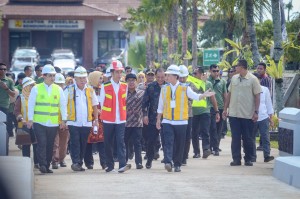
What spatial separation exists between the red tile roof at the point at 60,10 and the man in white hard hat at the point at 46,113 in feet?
203

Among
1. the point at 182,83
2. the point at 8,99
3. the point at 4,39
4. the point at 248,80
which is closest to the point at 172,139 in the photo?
the point at 182,83

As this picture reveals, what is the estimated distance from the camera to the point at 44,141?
15617 millimetres

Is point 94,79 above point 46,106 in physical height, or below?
above

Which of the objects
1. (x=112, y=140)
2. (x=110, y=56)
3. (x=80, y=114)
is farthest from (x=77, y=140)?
(x=110, y=56)

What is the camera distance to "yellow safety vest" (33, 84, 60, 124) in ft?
51.2

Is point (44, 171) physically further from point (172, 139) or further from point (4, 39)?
point (4, 39)

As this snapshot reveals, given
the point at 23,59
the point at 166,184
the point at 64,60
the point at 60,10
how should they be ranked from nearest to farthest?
the point at 166,184 < the point at 23,59 < the point at 64,60 < the point at 60,10

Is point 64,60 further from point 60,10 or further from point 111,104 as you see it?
point 111,104

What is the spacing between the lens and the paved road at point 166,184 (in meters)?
12.2

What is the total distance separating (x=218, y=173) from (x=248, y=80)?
93.1 inches

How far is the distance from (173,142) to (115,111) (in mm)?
1130

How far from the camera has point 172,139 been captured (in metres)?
15.7

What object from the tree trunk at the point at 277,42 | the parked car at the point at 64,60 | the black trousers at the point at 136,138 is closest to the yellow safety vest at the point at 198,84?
the black trousers at the point at 136,138

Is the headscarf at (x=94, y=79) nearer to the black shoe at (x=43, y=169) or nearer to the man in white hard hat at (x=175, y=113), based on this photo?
the man in white hard hat at (x=175, y=113)
